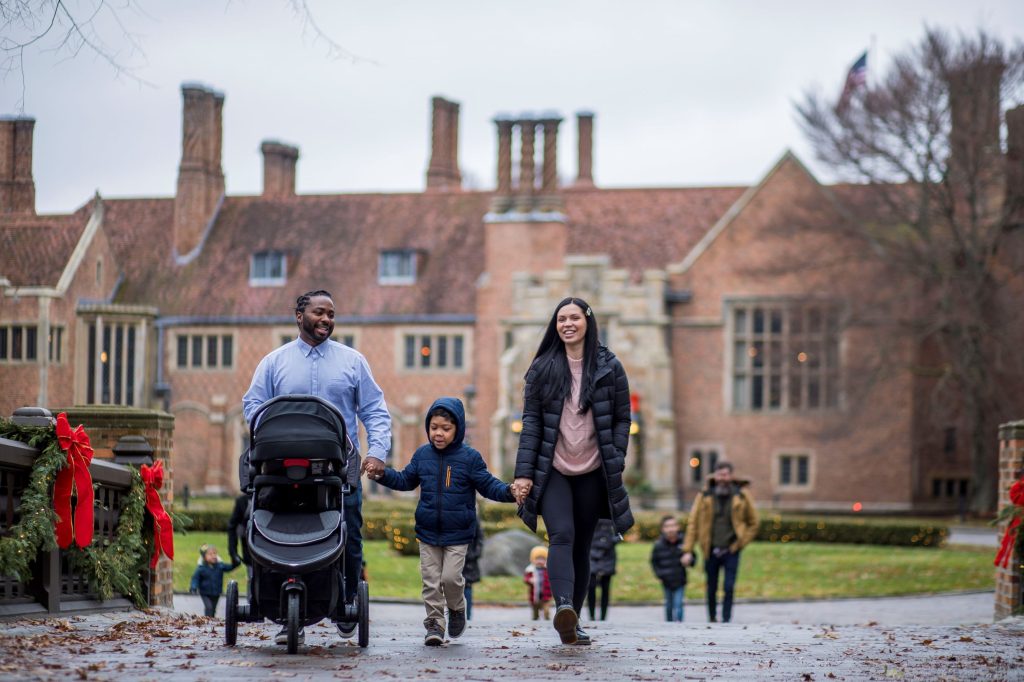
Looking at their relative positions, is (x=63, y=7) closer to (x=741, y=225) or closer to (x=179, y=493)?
(x=741, y=225)

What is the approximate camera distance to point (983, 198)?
125 ft

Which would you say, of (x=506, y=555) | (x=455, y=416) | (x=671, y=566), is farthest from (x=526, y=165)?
(x=455, y=416)

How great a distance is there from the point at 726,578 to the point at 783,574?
29.0 feet

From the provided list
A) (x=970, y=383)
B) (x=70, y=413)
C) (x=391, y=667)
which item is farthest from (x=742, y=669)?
(x=970, y=383)

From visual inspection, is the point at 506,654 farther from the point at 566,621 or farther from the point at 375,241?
the point at 375,241

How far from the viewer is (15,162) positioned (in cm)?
1516

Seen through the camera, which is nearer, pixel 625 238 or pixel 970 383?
pixel 970 383

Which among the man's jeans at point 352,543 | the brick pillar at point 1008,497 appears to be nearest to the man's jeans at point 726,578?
the brick pillar at point 1008,497

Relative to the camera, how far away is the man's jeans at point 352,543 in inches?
357

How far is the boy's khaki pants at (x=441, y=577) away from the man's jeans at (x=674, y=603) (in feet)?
26.1

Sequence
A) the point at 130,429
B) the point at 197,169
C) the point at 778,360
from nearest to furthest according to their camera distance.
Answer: the point at 130,429 → the point at 778,360 → the point at 197,169

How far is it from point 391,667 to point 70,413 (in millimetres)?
5113

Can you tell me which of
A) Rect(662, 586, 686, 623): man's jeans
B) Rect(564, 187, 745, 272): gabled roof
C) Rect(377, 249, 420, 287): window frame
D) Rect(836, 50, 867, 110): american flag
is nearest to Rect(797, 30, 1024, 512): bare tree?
Rect(836, 50, 867, 110): american flag

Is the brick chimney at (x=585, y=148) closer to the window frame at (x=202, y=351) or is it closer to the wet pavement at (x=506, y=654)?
the window frame at (x=202, y=351)
